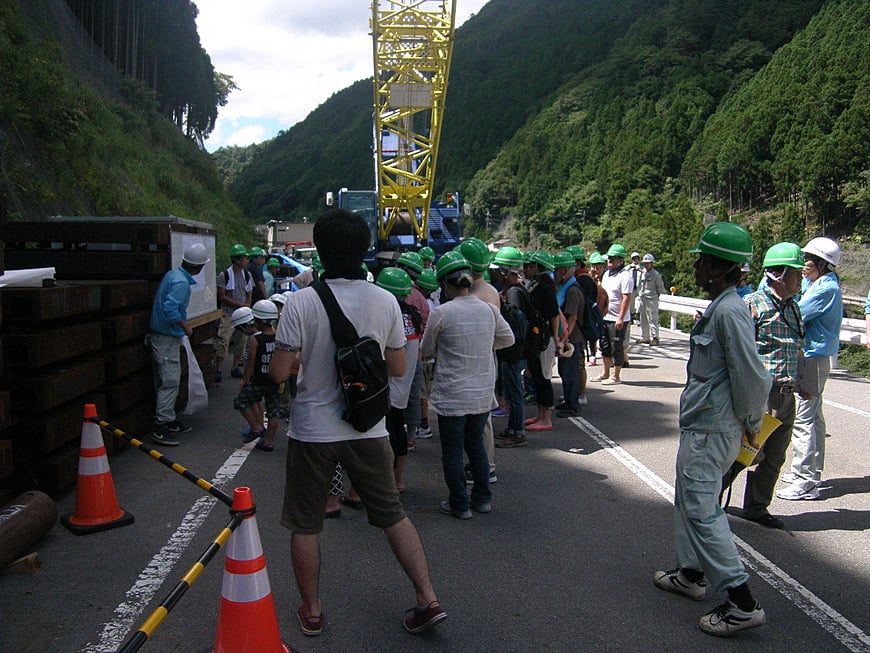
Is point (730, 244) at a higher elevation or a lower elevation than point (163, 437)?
higher

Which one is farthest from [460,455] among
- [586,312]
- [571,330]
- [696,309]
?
[696,309]

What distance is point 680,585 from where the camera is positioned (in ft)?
13.4

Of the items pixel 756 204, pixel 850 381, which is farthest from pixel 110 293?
pixel 756 204

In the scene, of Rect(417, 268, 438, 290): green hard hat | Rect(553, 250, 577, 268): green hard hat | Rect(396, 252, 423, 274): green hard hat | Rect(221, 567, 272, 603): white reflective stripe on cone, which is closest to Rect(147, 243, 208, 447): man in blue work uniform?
Rect(396, 252, 423, 274): green hard hat

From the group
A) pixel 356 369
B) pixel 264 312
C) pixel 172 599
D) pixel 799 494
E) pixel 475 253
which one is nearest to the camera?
pixel 172 599

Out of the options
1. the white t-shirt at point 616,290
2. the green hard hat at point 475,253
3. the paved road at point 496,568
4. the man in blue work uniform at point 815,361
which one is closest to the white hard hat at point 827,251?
the man in blue work uniform at point 815,361

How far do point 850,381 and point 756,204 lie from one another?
45901mm

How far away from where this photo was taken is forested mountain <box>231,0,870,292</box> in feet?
151

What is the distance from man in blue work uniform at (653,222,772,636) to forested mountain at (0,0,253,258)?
4.40 meters

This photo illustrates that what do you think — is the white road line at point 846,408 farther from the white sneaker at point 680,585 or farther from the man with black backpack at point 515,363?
the white sneaker at point 680,585

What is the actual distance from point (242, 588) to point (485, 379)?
8.00ft

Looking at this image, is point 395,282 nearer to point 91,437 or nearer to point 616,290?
point 91,437

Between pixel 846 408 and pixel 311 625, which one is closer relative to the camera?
pixel 311 625

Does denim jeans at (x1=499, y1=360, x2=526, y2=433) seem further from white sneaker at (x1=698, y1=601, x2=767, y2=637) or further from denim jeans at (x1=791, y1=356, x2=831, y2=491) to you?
white sneaker at (x1=698, y1=601, x2=767, y2=637)
